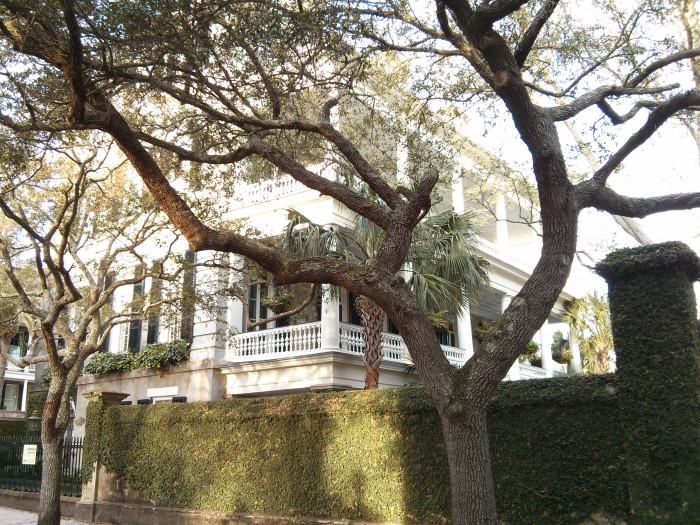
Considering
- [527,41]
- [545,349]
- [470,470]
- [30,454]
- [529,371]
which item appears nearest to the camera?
[470,470]

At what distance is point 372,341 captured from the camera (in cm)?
1487

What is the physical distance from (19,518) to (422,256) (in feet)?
37.3

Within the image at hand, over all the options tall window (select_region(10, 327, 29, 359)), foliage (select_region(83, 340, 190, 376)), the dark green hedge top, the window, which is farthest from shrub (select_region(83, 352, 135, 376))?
the window

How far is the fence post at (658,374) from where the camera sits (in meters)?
7.13

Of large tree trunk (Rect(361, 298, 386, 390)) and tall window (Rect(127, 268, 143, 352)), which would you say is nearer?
large tree trunk (Rect(361, 298, 386, 390))

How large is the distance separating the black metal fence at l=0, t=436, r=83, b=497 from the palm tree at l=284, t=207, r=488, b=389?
7.59 metres

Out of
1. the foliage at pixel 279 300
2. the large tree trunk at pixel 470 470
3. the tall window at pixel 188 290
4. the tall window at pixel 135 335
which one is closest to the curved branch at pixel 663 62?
the large tree trunk at pixel 470 470

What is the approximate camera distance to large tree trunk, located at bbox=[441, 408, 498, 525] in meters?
6.39

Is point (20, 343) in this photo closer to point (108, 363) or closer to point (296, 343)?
point (108, 363)

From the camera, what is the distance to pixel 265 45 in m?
10.8

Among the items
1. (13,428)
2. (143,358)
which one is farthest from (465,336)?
(13,428)

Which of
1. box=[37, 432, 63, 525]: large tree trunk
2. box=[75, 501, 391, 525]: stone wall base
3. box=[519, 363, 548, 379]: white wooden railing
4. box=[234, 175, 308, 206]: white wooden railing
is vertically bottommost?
box=[75, 501, 391, 525]: stone wall base

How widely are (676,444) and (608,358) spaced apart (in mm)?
15831

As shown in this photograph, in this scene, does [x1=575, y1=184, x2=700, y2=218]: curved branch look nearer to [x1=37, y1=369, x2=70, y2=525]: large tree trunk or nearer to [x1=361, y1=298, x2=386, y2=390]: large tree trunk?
[x1=361, y1=298, x2=386, y2=390]: large tree trunk
